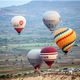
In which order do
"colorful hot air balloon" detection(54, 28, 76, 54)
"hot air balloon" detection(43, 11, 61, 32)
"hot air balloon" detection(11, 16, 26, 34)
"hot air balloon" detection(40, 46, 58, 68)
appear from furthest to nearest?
"hot air balloon" detection(11, 16, 26, 34) < "hot air balloon" detection(43, 11, 61, 32) < "colorful hot air balloon" detection(54, 28, 76, 54) < "hot air balloon" detection(40, 46, 58, 68)

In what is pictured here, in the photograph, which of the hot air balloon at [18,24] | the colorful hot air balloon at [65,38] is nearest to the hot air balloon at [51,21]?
the hot air balloon at [18,24]

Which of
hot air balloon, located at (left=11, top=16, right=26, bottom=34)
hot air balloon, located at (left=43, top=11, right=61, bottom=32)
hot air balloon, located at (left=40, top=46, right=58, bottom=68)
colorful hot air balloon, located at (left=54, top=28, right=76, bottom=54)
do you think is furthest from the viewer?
hot air balloon, located at (left=11, top=16, right=26, bottom=34)

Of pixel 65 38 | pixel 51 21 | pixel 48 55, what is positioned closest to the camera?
pixel 48 55

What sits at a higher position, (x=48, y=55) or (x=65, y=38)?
(x=65, y=38)

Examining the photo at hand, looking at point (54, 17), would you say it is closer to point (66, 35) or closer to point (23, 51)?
point (66, 35)

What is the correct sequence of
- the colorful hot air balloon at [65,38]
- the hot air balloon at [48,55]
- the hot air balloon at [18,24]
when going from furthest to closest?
the hot air balloon at [18,24]
the colorful hot air balloon at [65,38]
the hot air balloon at [48,55]

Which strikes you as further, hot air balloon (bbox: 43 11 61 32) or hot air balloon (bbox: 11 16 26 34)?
hot air balloon (bbox: 11 16 26 34)

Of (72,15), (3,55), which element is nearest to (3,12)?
(72,15)

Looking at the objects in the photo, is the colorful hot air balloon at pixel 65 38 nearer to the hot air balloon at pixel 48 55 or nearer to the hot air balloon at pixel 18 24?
the hot air balloon at pixel 48 55

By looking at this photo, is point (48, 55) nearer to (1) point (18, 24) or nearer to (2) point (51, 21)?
(2) point (51, 21)

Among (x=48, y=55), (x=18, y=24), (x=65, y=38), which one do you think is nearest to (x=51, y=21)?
(x=18, y=24)

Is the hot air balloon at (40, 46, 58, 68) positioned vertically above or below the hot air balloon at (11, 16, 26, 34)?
below

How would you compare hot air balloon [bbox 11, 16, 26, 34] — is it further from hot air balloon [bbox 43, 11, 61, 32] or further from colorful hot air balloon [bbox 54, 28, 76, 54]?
colorful hot air balloon [bbox 54, 28, 76, 54]

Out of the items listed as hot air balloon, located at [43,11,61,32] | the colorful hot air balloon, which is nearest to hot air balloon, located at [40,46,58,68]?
the colorful hot air balloon
